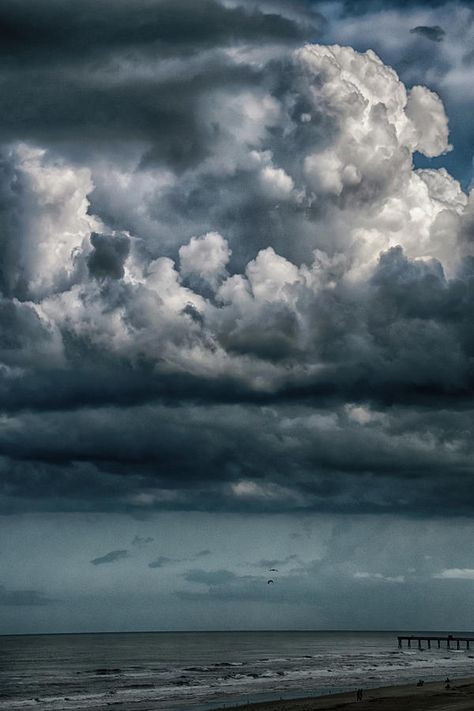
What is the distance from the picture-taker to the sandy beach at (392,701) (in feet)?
219

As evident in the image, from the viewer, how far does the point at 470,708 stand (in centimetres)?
6450

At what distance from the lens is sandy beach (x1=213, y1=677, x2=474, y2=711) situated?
219 ft

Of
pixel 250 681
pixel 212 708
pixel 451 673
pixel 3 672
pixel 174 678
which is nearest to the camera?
pixel 212 708

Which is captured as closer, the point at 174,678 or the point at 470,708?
the point at 470,708

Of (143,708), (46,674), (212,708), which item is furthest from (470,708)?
(46,674)

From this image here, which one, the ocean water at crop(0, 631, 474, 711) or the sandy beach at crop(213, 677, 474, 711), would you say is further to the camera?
the ocean water at crop(0, 631, 474, 711)

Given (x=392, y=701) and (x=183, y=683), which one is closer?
(x=392, y=701)

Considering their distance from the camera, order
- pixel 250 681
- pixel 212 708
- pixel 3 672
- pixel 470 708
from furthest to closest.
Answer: pixel 3 672, pixel 250 681, pixel 212 708, pixel 470 708

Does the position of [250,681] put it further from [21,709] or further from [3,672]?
[3,672]

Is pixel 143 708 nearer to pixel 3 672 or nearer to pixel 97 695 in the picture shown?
pixel 97 695

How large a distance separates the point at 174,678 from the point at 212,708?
4064cm

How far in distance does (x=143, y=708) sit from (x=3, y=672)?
70.5 m

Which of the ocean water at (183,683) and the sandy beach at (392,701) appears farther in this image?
the ocean water at (183,683)

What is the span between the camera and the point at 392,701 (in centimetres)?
7162
